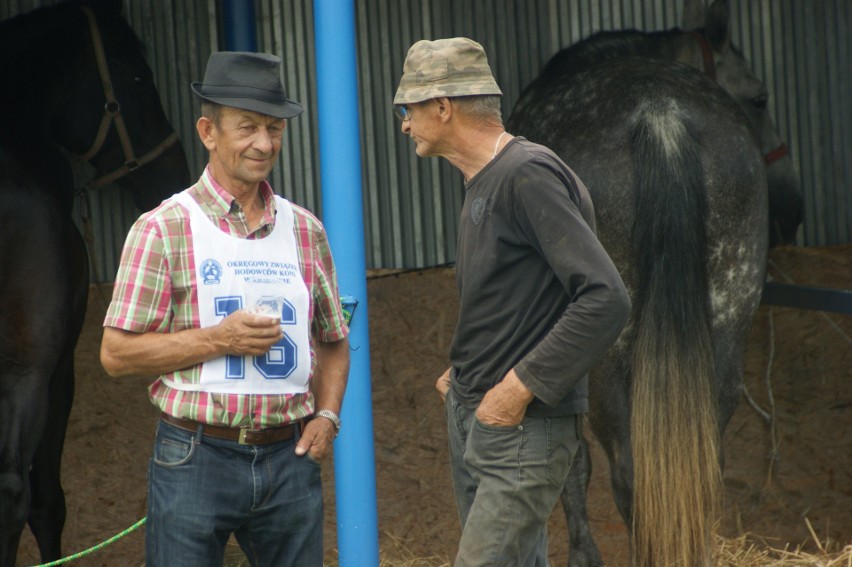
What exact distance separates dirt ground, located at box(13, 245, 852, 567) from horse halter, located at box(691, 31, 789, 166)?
623 mm

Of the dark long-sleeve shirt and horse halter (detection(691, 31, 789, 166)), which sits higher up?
horse halter (detection(691, 31, 789, 166))

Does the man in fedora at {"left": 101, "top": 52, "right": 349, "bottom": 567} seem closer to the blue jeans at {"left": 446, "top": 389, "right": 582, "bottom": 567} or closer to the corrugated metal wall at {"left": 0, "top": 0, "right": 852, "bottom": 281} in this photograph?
the blue jeans at {"left": 446, "top": 389, "right": 582, "bottom": 567}

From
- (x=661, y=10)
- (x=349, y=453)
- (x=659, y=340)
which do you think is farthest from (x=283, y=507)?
(x=661, y=10)

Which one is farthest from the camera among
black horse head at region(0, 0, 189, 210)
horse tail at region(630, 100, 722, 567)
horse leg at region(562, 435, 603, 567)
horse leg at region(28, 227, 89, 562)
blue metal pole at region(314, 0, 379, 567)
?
black horse head at region(0, 0, 189, 210)

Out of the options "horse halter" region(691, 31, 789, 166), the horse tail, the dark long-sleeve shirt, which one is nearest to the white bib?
the dark long-sleeve shirt

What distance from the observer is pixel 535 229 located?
247cm

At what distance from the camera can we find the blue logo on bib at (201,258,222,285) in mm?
2436

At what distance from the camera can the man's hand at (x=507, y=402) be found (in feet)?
8.14

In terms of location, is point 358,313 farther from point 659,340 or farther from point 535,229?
point 535,229

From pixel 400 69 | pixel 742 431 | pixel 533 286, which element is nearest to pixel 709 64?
pixel 400 69

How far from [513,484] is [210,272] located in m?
0.82

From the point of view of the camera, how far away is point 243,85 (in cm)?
253

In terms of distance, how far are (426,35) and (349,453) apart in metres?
2.65

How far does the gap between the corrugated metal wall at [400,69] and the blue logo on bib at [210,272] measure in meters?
3.16
